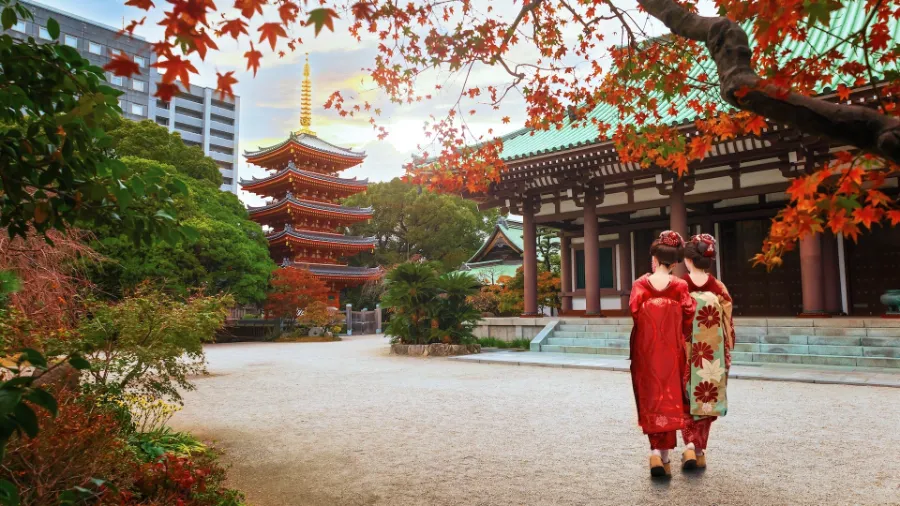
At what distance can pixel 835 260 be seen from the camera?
46.0ft

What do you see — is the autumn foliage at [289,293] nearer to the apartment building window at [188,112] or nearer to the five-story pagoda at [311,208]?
the five-story pagoda at [311,208]

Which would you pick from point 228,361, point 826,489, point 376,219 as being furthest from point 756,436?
point 376,219

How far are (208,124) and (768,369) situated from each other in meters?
68.1

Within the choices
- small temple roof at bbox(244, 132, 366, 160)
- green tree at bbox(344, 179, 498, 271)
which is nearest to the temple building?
small temple roof at bbox(244, 132, 366, 160)

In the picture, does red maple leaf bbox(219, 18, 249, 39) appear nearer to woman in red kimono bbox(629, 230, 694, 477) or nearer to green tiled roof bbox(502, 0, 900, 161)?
woman in red kimono bbox(629, 230, 694, 477)

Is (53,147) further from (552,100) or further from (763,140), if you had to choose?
(763,140)

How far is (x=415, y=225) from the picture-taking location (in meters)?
43.0

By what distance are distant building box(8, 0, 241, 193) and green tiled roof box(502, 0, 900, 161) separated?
46.7 metres

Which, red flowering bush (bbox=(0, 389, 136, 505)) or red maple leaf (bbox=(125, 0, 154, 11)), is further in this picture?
red flowering bush (bbox=(0, 389, 136, 505))

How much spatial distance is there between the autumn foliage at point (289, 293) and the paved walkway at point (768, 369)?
1514cm

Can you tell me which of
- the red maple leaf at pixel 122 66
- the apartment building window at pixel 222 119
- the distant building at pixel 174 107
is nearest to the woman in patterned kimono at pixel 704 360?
the red maple leaf at pixel 122 66

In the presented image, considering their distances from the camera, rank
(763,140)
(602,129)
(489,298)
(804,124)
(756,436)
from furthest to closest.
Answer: (489,298), (763,140), (602,129), (756,436), (804,124)

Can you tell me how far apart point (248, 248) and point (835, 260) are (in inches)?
841

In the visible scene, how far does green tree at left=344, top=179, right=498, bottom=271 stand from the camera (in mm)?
42062
